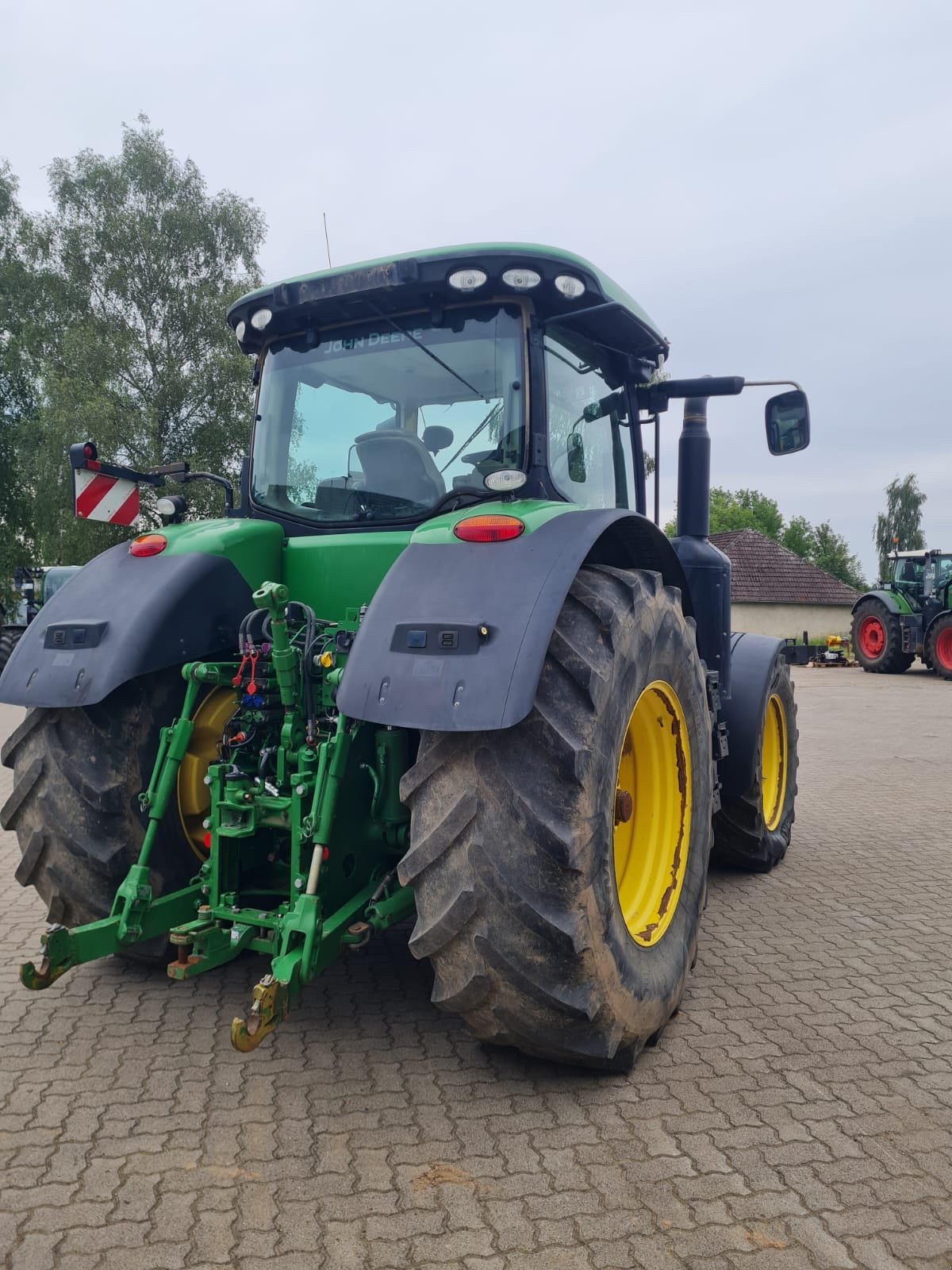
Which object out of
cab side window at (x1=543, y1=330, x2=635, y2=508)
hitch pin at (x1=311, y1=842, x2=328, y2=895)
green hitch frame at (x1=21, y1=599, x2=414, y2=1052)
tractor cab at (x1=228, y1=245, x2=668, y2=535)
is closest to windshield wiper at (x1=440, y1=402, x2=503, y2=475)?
tractor cab at (x1=228, y1=245, x2=668, y2=535)

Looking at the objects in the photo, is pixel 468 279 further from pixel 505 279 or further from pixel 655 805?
pixel 655 805

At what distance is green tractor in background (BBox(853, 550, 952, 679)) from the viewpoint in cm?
1836

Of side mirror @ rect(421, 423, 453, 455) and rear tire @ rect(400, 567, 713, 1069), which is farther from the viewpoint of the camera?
side mirror @ rect(421, 423, 453, 455)

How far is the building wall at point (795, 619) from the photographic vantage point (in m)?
33.7

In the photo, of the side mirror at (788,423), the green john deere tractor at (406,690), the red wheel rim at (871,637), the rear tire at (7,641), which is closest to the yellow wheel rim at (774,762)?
the side mirror at (788,423)

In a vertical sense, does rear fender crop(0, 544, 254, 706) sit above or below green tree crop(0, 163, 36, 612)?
below

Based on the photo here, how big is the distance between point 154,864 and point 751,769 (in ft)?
9.40

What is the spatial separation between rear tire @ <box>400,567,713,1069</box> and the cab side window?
96 centimetres

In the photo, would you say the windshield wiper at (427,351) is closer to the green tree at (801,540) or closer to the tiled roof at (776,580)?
the tiled roof at (776,580)

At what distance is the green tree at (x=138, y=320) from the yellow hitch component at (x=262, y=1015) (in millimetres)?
19955

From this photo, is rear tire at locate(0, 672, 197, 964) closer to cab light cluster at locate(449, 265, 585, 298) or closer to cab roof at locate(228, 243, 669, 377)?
cab roof at locate(228, 243, 669, 377)

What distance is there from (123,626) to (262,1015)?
4.43ft

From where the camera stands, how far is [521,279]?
3043 mm

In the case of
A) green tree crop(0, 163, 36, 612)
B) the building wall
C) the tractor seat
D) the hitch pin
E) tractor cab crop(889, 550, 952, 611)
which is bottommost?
the building wall
